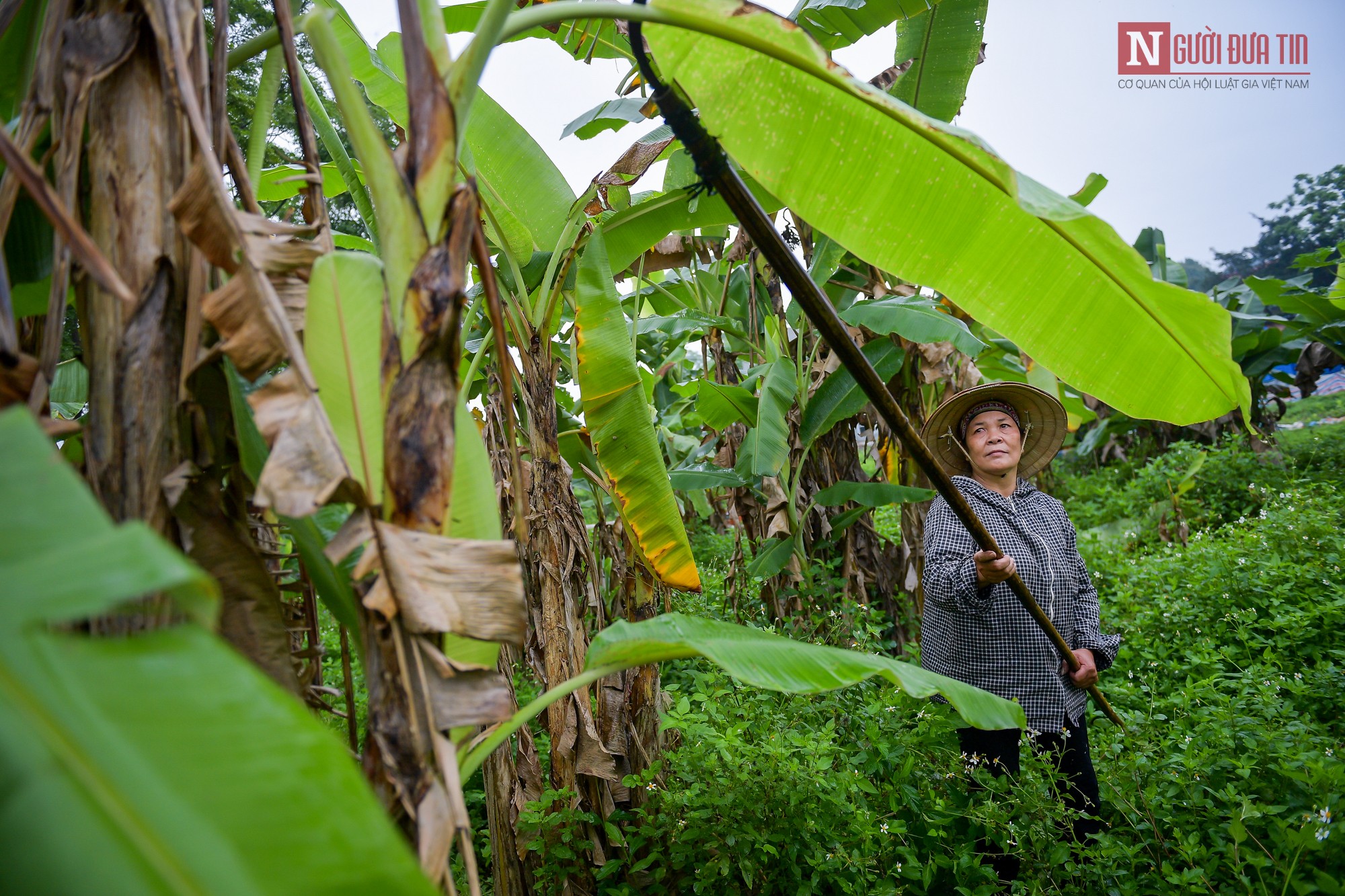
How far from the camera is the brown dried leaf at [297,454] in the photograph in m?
0.57

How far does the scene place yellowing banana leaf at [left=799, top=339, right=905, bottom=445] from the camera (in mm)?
2725

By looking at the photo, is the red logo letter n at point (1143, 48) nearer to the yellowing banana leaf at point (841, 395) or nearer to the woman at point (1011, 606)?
the yellowing banana leaf at point (841, 395)

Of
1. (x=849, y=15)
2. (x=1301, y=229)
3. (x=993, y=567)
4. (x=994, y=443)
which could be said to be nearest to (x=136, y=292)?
(x=993, y=567)

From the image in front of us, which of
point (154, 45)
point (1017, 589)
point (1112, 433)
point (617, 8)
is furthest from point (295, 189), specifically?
point (1112, 433)

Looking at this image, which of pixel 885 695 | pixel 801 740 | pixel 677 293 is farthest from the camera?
pixel 677 293

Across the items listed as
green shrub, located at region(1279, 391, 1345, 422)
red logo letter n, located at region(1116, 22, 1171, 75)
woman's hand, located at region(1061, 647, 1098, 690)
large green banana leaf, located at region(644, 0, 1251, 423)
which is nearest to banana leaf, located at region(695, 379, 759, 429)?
woman's hand, located at region(1061, 647, 1098, 690)

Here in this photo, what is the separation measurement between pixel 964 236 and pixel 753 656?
819 mm

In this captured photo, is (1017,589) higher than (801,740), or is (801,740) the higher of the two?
(1017,589)

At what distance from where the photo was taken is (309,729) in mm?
417

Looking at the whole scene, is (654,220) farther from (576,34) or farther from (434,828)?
(434,828)

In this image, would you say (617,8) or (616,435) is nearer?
(617,8)

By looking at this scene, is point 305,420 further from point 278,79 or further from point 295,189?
point 295,189

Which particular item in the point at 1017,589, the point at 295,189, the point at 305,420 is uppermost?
the point at 295,189

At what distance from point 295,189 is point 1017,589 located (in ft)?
6.32
